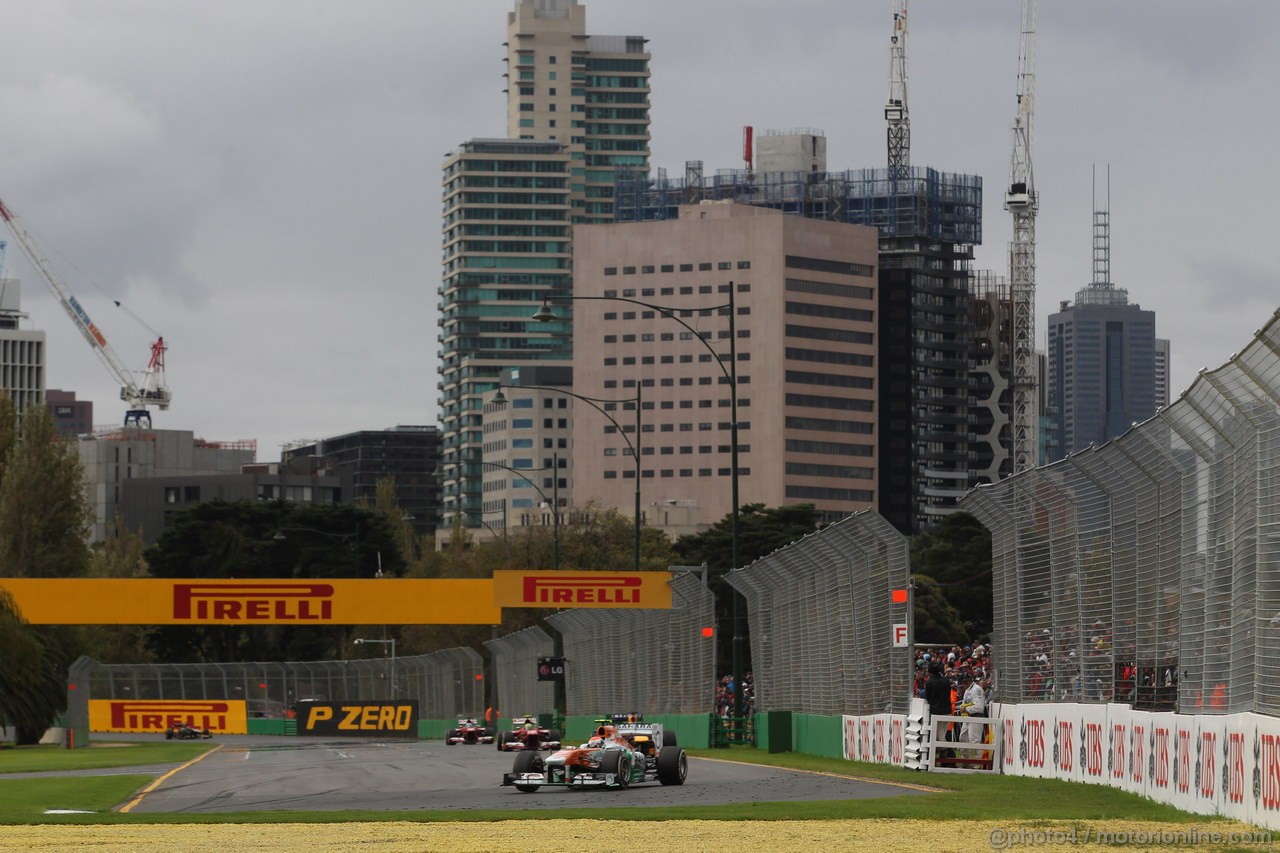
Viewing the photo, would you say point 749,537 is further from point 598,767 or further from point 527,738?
point 598,767

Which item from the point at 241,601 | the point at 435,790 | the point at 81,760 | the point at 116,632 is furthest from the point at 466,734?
the point at 116,632

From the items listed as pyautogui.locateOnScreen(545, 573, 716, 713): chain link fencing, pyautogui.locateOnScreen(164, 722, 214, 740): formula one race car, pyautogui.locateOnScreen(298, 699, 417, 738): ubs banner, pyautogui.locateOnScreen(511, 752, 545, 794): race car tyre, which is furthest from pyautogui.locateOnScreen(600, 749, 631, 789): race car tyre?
pyautogui.locateOnScreen(164, 722, 214, 740): formula one race car

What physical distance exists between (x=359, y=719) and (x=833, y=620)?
46.8m

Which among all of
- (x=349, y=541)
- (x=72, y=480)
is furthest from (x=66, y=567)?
(x=349, y=541)

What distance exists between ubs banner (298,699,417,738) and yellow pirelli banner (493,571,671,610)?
22846 millimetres

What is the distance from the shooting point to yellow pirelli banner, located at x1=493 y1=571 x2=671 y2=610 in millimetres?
51312

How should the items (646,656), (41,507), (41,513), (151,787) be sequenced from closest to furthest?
(151,787) < (646,656) < (41,513) < (41,507)

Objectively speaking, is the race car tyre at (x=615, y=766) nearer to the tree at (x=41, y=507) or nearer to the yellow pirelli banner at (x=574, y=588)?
the yellow pirelli banner at (x=574, y=588)

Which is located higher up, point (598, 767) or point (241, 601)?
point (241, 601)

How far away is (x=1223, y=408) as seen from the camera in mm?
16406

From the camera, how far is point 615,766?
2459cm

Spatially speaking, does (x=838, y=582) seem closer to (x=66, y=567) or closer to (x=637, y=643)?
(x=637, y=643)

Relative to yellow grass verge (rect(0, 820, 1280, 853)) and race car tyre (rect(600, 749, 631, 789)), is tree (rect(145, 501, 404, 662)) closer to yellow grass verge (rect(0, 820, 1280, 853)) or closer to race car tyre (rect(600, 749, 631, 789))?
race car tyre (rect(600, 749, 631, 789))

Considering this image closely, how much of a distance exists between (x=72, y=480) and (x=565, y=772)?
80.6m
